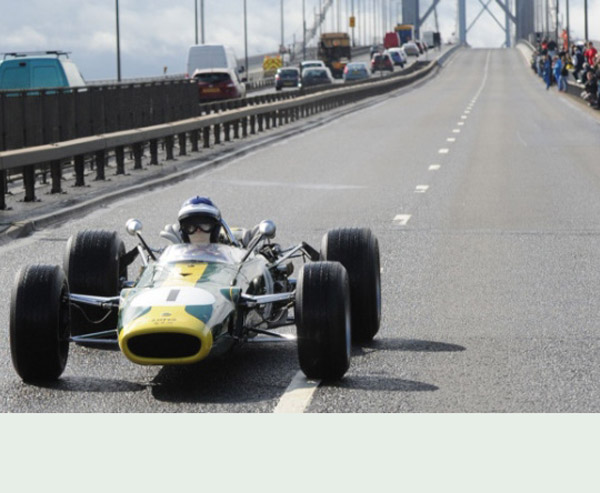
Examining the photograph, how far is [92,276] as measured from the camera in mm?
9461

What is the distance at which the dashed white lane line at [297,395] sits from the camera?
25.0 ft

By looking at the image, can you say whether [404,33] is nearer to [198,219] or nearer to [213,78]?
[213,78]

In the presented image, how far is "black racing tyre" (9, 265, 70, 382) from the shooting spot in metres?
8.09

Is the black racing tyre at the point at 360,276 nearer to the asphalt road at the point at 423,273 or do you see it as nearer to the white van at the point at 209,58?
the asphalt road at the point at 423,273

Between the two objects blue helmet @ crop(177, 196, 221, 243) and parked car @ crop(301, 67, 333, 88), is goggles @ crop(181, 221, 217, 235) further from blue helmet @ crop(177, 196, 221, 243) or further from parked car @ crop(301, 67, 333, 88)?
parked car @ crop(301, 67, 333, 88)

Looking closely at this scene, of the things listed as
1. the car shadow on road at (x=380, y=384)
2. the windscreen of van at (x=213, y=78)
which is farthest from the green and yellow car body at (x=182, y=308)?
the windscreen of van at (x=213, y=78)

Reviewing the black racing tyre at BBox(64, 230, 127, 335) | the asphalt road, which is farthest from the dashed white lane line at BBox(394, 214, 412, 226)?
the black racing tyre at BBox(64, 230, 127, 335)

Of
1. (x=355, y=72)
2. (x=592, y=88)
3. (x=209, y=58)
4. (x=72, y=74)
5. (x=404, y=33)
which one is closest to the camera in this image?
(x=72, y=74)

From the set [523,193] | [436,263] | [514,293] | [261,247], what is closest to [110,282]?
[261,247]

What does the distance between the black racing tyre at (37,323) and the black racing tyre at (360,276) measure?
189 cm

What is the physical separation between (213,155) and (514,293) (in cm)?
1948

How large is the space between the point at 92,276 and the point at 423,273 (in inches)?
163

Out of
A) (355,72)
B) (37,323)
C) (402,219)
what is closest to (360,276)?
(37,323)
